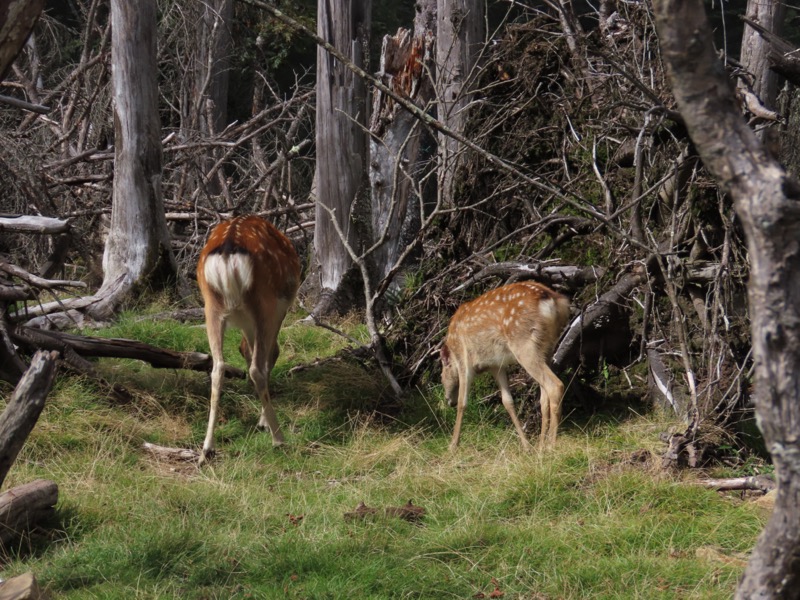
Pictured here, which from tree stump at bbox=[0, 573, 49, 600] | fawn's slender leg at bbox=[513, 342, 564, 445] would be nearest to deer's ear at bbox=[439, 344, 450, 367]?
fawn's slender leg at bbox=[513, 342, 564, 445]

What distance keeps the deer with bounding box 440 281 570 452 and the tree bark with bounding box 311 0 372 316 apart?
3.56 metres

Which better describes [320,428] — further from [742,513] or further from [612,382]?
[742,513]

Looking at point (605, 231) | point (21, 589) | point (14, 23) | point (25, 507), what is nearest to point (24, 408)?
point (25, 507)

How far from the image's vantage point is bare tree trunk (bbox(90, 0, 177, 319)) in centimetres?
1027

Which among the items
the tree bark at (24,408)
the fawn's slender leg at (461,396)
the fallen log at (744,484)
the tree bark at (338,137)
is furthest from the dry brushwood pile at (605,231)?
the tree bark at (24,408)

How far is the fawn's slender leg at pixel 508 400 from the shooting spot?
6.83 m

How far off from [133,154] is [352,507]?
5.84 meters

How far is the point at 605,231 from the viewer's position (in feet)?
25.0

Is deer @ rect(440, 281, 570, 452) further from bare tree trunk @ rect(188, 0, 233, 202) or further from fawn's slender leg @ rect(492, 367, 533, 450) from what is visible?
bare tree trunk @ rect(188, 0, 233, 202)

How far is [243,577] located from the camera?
15.7 feet

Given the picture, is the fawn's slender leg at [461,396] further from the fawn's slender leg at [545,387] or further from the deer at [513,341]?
the fawn's slender leg at [545,387]

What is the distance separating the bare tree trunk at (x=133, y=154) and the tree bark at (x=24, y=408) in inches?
Answer: 215

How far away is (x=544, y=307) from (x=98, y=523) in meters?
3.21

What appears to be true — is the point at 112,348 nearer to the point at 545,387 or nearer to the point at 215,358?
the point at 215,358
